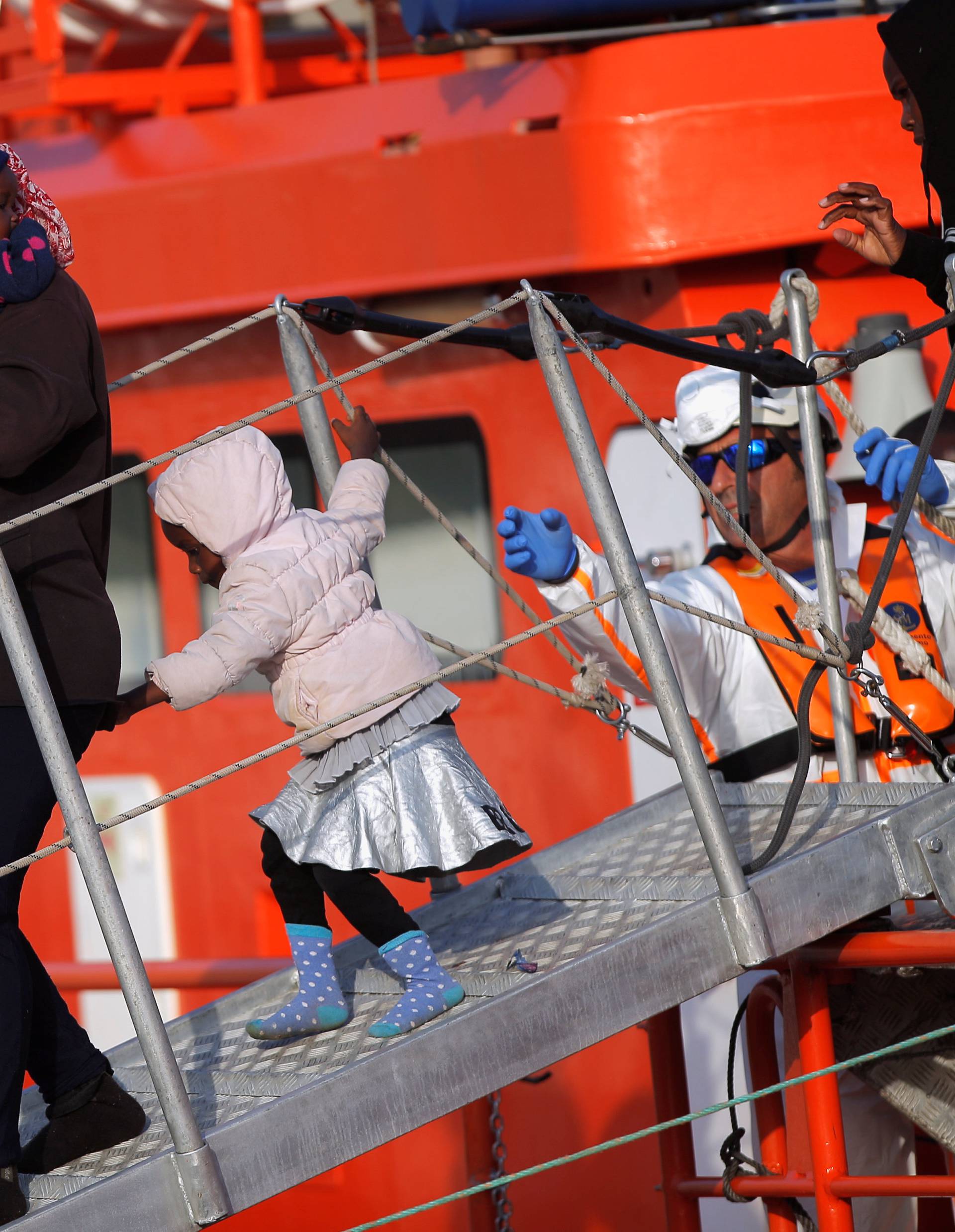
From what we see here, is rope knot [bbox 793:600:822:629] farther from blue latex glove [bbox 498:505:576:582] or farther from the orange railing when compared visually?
the orange railing

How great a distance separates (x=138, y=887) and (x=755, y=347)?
9.95 feet

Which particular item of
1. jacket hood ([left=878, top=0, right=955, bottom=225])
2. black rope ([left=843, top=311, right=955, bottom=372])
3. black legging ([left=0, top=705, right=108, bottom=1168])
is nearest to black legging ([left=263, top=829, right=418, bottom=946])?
black legging ([left=0, top=705, right=108, bottom=1168])

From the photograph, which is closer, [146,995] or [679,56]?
[146,995]

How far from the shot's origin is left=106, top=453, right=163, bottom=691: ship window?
5.53m

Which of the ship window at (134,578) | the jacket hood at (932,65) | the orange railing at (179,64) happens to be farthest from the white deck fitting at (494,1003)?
the orange railing at (179,64)

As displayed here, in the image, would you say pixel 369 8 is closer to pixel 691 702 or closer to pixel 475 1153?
pixel 691 702

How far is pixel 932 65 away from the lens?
298cm

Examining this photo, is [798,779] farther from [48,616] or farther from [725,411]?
[48,616]

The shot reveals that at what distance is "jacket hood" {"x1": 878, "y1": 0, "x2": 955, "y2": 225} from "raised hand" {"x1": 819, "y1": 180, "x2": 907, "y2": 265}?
110mm

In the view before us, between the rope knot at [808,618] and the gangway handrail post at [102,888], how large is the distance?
1.19m

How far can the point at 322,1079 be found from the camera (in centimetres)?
230

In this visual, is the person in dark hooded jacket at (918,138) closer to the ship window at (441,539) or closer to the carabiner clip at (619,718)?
the carabiner clip at (619,718)

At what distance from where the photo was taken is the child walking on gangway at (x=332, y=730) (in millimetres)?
2576

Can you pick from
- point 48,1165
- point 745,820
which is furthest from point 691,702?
point 48,1165
